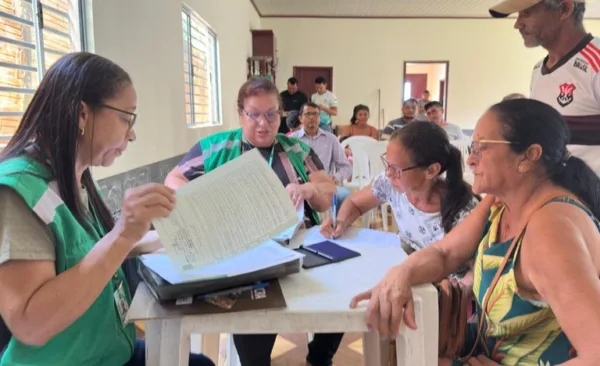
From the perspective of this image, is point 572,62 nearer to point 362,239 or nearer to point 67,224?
point 362,239

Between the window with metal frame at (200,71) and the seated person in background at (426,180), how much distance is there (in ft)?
7.33

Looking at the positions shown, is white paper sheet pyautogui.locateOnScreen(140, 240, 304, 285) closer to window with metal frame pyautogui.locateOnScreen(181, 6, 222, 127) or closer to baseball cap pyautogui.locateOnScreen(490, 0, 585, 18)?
baseball cap pyautogui.locateOnScreen(490, 0, 585, 18)

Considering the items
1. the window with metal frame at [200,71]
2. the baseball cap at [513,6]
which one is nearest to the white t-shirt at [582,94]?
the baseball cap at [513,6]

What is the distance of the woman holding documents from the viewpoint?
2.08 ft

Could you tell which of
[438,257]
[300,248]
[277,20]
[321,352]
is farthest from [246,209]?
[277,20]

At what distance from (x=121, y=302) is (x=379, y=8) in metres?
7.69

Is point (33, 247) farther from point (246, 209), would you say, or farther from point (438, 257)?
point (438, 257)

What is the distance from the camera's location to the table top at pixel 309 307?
29.7 inches

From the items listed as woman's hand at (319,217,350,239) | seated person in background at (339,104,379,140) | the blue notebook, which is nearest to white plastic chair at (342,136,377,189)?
seated person in background at (339,104,379,140)

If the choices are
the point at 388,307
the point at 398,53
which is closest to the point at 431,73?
the point at 398,53

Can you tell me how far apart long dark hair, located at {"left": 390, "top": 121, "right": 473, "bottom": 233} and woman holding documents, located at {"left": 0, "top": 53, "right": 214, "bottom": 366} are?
0.91 meters

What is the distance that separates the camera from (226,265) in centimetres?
85

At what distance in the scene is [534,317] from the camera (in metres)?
0.82

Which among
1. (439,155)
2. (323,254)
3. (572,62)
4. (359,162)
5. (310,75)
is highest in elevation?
(310,75)
